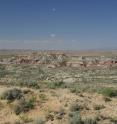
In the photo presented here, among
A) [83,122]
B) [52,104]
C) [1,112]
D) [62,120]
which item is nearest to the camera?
[83,122]

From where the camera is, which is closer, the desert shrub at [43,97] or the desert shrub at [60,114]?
the desert shrub at [60,114]

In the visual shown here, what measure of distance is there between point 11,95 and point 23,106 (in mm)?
2285

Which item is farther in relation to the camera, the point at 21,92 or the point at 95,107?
the point at 21,92

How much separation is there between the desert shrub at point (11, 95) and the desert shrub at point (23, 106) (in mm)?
1143

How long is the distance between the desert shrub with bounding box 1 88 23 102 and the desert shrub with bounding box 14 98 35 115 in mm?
1143

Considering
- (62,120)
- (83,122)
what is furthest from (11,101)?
(83,122)

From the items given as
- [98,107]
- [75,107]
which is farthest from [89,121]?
[98,107]

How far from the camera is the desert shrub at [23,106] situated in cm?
1930

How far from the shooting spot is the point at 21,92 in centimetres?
2253

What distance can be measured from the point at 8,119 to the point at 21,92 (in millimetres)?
4696

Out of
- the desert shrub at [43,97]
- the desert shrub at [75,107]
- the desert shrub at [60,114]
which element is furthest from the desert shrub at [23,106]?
the desert shrub at [75,107]

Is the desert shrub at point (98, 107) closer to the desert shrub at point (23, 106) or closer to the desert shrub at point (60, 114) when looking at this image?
the desert shrub at point (60, 114)

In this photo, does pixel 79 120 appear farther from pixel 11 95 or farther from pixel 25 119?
pixel 11 95

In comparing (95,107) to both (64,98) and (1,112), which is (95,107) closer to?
(64,98)
